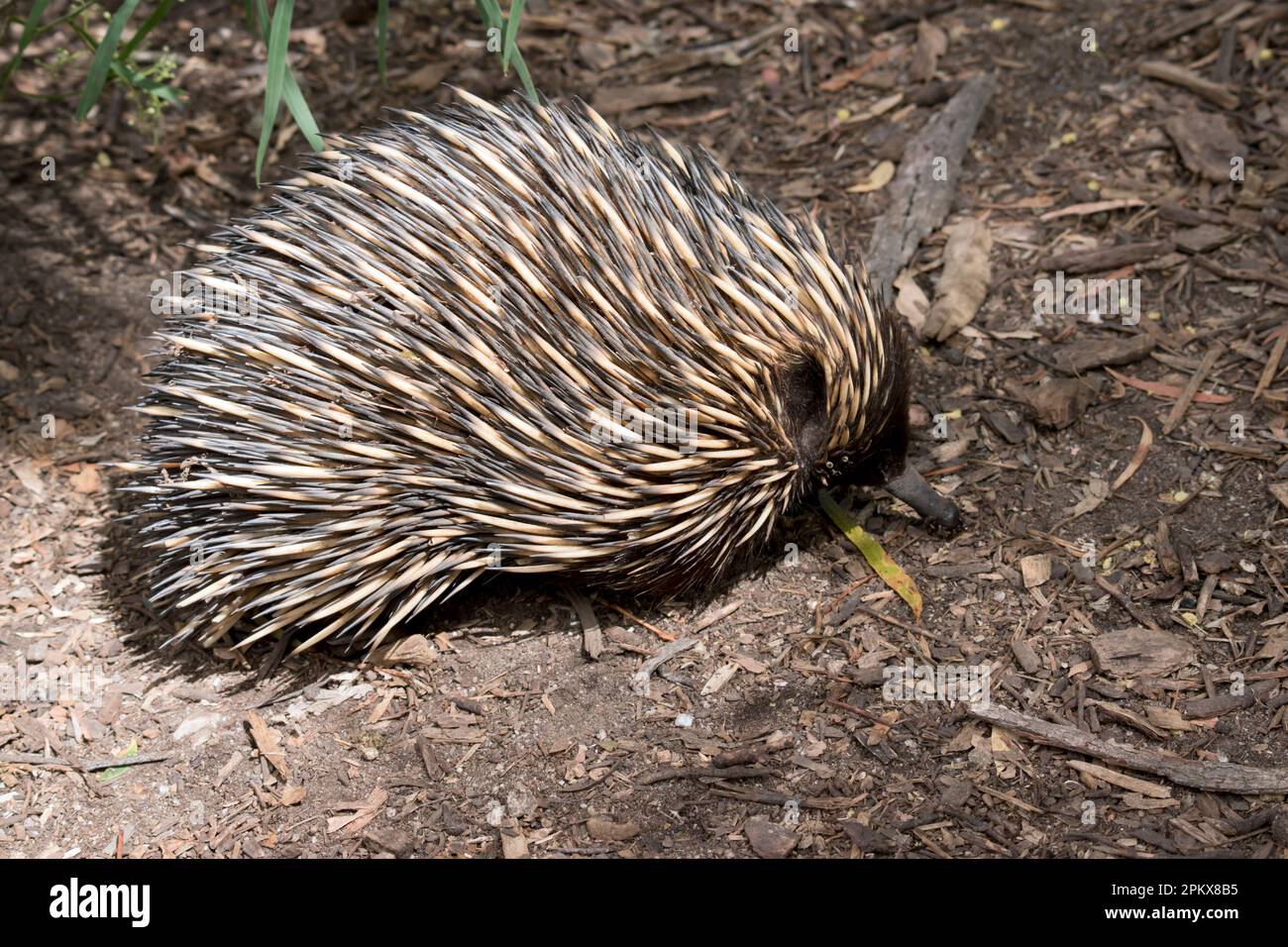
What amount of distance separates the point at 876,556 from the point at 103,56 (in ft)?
10.3

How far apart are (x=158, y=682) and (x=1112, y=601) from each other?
3.26 m

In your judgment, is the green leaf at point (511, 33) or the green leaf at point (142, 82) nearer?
the green leaf at point (511, 33)

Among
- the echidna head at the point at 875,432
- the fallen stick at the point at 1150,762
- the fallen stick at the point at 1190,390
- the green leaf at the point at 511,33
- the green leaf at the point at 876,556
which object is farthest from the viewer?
the fallen stick at the point at 1190,390

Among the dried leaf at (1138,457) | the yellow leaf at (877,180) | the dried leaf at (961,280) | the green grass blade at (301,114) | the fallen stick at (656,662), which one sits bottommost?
the fallen stick at (656,662)

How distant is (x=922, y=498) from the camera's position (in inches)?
178

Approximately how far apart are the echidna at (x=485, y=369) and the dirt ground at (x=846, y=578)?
0.44 metres

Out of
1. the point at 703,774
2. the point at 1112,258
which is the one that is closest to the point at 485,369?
the point at 703,774

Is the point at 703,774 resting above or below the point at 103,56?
below

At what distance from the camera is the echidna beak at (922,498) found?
14.8 feet

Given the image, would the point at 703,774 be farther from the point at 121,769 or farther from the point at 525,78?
the point at 525,78

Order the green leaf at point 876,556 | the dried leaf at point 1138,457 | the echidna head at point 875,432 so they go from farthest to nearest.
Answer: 1. the dried leaf at point 1138,457
2. the green leaf at point 876,556
3. the echidna head at point 875,432

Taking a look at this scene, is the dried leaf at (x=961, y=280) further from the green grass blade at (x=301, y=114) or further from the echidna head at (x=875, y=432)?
the green grass blade at (x=301, y=114)

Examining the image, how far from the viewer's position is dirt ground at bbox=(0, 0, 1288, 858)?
3893 mm

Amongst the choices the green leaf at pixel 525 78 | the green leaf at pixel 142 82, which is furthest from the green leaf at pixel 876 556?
the green leaf at pixel 142 82
